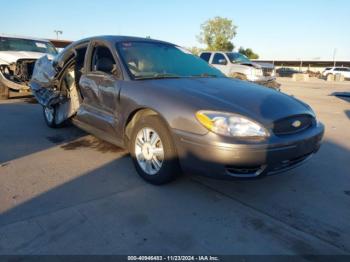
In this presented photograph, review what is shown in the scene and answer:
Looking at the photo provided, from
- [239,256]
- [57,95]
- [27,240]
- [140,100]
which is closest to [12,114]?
[57,95]

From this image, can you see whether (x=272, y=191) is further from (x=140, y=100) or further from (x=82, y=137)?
(x=82, y=137)

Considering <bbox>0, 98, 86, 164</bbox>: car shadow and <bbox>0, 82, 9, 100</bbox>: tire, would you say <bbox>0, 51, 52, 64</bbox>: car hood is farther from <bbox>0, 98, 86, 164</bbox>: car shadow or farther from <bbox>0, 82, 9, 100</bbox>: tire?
<bbox>0, 98, 86, 164</bbox>: car shadow

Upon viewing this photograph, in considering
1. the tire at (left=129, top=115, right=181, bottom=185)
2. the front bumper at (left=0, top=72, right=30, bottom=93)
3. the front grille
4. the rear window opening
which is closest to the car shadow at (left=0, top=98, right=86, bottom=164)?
the rear window opening

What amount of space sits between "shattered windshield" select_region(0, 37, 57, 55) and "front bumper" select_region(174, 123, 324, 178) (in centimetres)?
882

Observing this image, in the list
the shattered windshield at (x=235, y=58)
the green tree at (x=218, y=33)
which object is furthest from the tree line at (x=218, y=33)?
the shattered windshield at (x=235, y=58)

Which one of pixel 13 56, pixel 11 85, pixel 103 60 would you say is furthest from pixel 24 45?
pixel 103 60

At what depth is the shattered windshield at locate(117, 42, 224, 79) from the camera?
13.1 ft

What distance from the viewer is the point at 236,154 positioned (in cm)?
286

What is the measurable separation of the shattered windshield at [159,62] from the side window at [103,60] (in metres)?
0.20

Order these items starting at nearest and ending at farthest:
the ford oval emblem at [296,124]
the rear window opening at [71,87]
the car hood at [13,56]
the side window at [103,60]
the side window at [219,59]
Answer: the ford oval emblem at [296,124]
the side window at [103,60]
the rear window opening at [71,87]
the car hood at [13,56]
the side window at [219,59]

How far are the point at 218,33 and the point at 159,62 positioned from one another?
200ft

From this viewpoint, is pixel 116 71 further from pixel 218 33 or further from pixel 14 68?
pixel 218 33

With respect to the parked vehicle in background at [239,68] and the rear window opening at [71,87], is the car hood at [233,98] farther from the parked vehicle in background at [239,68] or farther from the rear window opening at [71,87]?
the parked vehicle in background at [239,68]

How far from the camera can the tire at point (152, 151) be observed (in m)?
3.28
